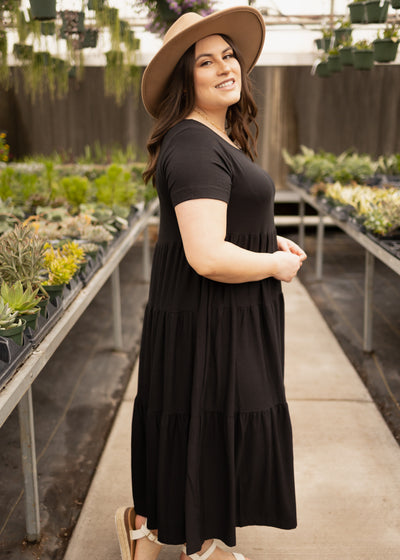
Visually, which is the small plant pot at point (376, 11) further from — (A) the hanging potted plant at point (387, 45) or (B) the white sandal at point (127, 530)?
(B) the white sandal at point (127, 530)

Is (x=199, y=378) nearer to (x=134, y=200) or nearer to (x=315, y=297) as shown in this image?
(x=134, y=200)

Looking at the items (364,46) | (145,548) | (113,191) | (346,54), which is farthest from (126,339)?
(346,54)

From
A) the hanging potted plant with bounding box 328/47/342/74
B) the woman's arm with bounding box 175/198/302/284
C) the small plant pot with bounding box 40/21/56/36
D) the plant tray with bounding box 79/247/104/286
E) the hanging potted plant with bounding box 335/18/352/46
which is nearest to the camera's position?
the woman's arm with bounding box 175/198/302/284

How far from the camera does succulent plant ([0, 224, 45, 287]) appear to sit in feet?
6.92

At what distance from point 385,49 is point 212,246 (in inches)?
139

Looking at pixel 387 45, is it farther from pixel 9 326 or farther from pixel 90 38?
pixel 9 326

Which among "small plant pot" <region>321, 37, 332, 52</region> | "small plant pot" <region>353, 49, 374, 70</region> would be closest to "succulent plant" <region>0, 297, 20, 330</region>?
"small plant pot" <region>353, 49, 374, 70</region>

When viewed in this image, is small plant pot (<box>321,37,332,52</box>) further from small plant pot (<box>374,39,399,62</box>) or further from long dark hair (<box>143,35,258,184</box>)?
long dark hair (<box>143,35,258,184</box>)

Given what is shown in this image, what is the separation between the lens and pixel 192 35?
1550 mm

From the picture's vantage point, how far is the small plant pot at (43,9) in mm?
3365

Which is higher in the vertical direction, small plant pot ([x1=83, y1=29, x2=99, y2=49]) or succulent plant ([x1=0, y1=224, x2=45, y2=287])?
small plant pot ([x1=83, y1=29, x2=99, y2=49])

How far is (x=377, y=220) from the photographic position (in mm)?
3459

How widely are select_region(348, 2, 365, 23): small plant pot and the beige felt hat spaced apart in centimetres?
289

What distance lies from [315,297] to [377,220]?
6.51ft
